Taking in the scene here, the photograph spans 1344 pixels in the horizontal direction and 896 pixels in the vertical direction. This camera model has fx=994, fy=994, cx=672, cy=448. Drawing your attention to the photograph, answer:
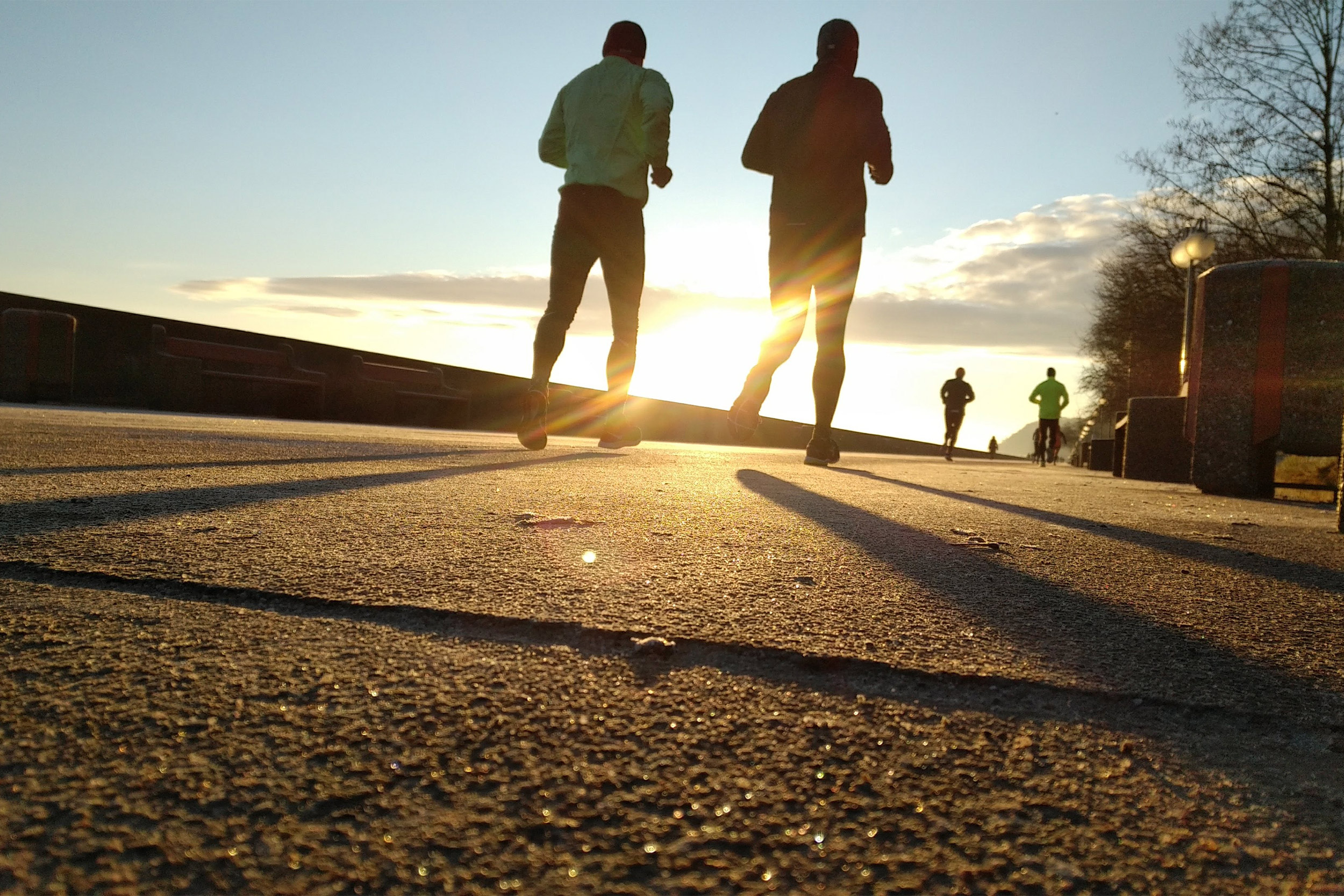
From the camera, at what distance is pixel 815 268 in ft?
19.1

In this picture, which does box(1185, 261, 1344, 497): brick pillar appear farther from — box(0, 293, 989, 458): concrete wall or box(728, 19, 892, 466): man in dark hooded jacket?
box(0, 293, 989, 458): concrete wall

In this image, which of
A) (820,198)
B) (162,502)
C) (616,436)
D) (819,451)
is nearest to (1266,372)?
(819,451)

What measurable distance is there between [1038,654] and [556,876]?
0.83 meters

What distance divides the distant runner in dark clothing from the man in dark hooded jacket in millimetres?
15979

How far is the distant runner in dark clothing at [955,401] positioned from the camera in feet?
69.8

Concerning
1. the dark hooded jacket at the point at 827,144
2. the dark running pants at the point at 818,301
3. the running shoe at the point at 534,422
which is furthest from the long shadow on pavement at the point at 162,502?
the dark hooded jacket at the point at 827,144

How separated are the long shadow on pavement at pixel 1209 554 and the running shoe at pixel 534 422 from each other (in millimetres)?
3170

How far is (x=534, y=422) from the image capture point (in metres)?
6.05

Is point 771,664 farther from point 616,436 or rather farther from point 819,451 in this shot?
point 616,436

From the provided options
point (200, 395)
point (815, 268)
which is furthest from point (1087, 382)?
point (815, 268)

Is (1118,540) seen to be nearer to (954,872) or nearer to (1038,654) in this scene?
(1038,654)

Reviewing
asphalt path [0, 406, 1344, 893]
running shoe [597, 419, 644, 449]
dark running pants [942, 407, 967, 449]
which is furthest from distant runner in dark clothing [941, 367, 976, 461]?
asphalt path [0, 406, 1344, 893]

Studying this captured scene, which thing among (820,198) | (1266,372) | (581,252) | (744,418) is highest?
(820,198)

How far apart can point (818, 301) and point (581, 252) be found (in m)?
1.43
